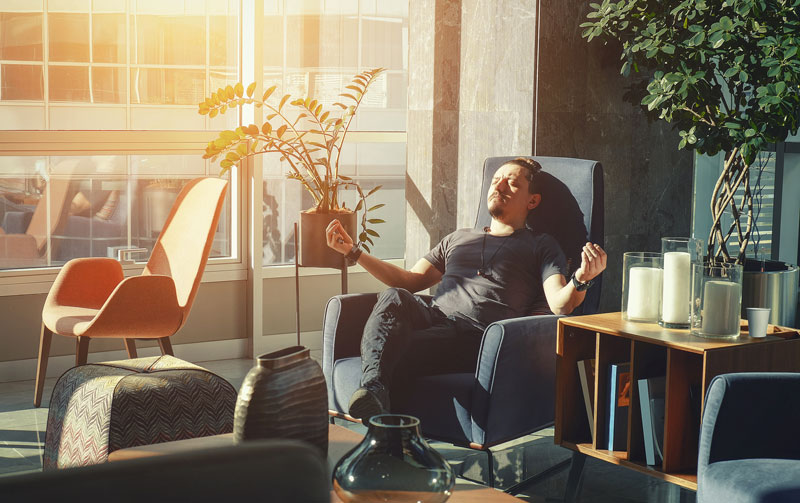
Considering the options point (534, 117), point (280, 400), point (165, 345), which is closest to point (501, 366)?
point (280, 400)

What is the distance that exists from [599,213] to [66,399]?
1.75 metres

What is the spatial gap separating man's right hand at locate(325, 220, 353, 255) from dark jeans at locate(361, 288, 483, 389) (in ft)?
1.15

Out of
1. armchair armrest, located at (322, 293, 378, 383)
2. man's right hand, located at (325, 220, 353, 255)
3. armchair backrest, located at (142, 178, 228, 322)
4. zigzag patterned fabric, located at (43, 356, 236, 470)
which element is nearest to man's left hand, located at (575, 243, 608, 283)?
armchair armrest, located at (322, 293, 378, 383)

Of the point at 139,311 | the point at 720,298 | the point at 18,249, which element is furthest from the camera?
the point at 18,249

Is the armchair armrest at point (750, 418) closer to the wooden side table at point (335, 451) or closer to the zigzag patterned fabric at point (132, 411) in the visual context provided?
the wooden side table at point (335, 451)

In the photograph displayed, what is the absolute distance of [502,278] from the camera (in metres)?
3.15

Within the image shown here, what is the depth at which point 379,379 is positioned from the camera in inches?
109

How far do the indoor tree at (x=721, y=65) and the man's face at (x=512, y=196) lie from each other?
52 centimetres

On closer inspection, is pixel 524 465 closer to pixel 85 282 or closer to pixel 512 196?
pixel 512 196

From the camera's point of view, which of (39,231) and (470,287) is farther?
(39,231)

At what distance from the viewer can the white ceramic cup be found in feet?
8.14

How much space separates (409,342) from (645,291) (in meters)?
0.73

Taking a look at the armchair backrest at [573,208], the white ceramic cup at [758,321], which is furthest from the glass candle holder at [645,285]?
the armchair backrest at [573,208]

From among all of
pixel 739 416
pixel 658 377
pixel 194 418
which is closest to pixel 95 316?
pixel 194 418
